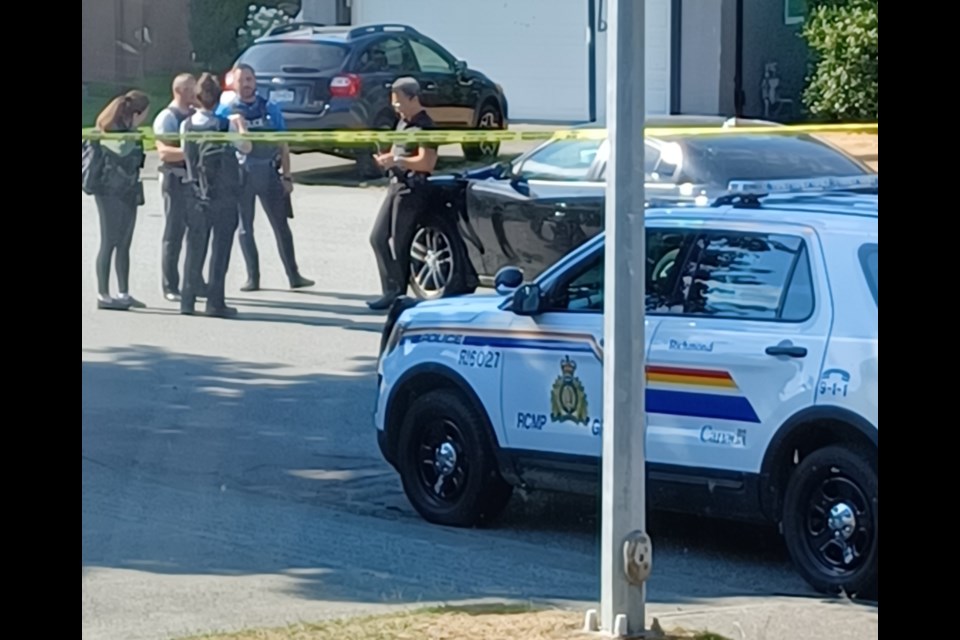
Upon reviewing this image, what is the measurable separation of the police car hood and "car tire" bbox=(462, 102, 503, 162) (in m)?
0.66

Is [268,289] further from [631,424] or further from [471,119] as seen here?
[631,424]

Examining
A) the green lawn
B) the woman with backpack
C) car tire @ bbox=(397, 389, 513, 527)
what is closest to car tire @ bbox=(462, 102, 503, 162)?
car tire @ bbox=(397, 389, 513, 527)

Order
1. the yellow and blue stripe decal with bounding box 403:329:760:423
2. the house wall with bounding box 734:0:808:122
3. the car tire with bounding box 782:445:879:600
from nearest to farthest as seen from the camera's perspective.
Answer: the car tire with bounding box 782:445:879:600 → the yellow and blue stripe decal with bounding box 403:329:760:423 → the house wall with bounding box 734:0:808:122

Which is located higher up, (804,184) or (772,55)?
(772,55)

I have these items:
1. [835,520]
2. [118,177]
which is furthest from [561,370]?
[118,177]

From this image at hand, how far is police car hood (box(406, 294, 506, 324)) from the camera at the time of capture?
744cm

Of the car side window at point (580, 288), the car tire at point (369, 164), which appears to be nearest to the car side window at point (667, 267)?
the car side window at point (580, 288)

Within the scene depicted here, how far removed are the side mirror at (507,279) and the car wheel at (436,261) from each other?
0.24 m

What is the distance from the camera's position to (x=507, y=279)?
7523 mm

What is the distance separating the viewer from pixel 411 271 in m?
7.78

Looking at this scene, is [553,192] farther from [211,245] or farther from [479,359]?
[211,245]

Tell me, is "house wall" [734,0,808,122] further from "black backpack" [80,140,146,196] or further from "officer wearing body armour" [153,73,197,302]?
"black backpack" [80,140,146,196]

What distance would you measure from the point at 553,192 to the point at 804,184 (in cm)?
116

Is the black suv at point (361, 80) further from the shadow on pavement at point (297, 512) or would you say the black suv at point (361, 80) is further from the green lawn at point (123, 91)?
the shadow on pavement at point (297, 512)
